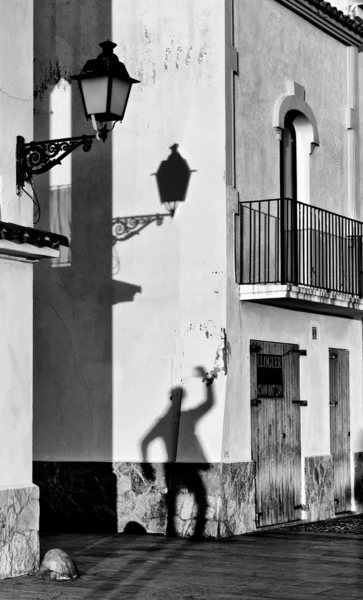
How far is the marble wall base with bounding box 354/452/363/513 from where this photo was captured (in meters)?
18.8

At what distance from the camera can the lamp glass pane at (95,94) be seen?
36.4 ft

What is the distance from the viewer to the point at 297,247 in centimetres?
1642

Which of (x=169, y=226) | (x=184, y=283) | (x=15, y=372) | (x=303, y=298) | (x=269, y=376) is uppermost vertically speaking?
(x=169, y=226)

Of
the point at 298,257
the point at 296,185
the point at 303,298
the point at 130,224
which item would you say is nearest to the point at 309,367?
the point at 298,257

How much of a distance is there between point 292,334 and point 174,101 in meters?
3.70

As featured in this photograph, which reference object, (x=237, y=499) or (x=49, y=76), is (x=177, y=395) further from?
(x=49, y=76)

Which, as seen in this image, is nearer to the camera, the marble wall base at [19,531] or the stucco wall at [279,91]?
the marble wall base at [19,531]

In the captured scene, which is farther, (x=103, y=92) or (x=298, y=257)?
(x=298, y=257)

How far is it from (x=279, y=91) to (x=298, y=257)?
236cm

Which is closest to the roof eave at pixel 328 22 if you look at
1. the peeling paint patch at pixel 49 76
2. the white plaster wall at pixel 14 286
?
the peeling paint patch at pixel 49 76

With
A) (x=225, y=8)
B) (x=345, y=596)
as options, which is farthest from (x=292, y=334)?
(x=345, y=596)

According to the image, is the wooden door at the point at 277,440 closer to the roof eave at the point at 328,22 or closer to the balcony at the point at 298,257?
the balcony at the point at 298,257

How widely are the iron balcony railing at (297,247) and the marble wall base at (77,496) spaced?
3.17 meters

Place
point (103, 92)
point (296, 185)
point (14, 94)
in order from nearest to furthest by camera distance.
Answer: point (103, 92) → point (14, 94) → point (296, 185)
